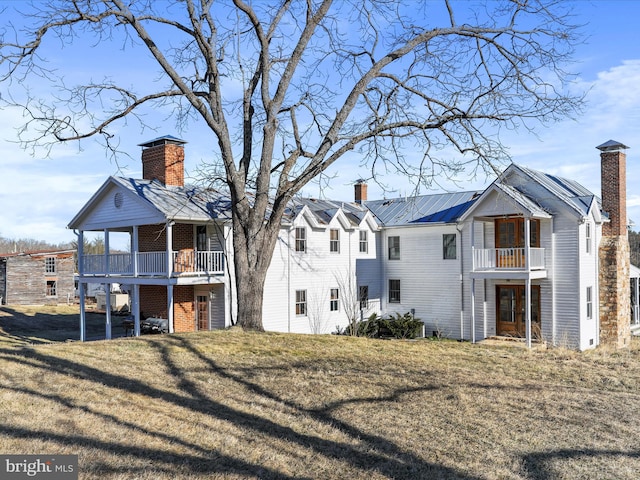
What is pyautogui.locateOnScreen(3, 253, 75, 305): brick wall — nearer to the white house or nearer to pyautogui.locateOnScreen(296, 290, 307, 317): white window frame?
the white house

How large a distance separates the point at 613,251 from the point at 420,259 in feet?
27.4

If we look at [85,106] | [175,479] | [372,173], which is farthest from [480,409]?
[85,106]

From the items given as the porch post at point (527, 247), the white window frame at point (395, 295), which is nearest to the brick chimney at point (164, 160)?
the white window frame at point (395, 295)

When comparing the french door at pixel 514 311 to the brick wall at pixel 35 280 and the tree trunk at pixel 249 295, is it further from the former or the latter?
the brick wall at pixel 35 280

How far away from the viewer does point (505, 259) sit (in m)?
23.7

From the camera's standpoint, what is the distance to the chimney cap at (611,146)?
A: 76.8 feet

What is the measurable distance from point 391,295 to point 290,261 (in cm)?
671

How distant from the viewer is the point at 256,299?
16.6m

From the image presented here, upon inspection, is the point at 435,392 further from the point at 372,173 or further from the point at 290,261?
the point at 290,261

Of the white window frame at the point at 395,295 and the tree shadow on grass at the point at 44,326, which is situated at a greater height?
the white window frame at the point at 395,295

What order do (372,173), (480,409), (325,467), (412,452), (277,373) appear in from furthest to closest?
1. (372,173)
2. (277,373)
3. (480,409)
4. (412,452)
5. (325,467)

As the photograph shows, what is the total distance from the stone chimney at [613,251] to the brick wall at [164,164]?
17500mm

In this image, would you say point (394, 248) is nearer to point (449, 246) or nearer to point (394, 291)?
point (394, 291)

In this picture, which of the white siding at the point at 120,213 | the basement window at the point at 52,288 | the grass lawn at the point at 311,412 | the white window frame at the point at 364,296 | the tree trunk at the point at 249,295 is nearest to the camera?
the grass lawn at the point at 311,412
